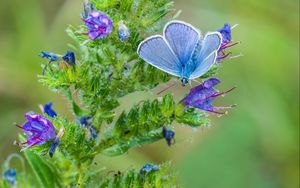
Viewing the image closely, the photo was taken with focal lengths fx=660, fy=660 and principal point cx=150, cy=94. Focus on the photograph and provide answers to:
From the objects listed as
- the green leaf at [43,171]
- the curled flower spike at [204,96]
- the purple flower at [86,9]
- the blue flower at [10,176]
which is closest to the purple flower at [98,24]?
the purple flower at [86,9]

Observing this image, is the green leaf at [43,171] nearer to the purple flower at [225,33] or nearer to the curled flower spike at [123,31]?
the curled flower spike at [123,31]

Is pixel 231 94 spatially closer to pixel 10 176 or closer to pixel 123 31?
pixel 10 176

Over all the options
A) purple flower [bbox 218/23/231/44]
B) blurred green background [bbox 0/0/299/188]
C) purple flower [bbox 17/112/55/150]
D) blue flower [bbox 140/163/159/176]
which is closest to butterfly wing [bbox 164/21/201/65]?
purple flower [bbox 218/23/231/44]

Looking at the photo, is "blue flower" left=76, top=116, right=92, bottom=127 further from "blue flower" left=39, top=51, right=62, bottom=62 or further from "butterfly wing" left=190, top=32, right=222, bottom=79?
"butterfly wing" left=190, top=32, right=222, bottom=79

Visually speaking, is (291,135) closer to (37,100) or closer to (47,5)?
(37,100)

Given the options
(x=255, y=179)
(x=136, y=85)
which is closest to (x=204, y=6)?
(x=255, y=179)
